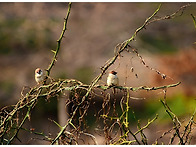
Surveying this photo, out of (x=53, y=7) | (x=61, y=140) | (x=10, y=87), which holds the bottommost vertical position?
(x=10, y=87)

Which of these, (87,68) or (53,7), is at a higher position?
(53,7)

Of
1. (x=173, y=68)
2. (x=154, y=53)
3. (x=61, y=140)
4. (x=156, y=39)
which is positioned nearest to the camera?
(x=61, y=140)

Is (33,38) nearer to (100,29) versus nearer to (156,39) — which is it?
(100,29)

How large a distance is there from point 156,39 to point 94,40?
3.08m

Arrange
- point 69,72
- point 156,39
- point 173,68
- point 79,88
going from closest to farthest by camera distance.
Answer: point 79,88
point 173,68
point 69,72
point 156,39

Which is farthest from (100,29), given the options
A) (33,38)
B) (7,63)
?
(7,63)

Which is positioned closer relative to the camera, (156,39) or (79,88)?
(79,88)

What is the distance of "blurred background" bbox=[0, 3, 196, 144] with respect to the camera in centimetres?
659

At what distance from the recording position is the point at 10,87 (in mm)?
7484

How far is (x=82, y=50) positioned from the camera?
6227 mm

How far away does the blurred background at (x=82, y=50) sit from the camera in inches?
259

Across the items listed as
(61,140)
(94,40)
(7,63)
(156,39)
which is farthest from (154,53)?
(61,140)

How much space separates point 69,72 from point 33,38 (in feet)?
3.56

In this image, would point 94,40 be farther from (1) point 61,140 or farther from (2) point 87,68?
(1) point 61,140
